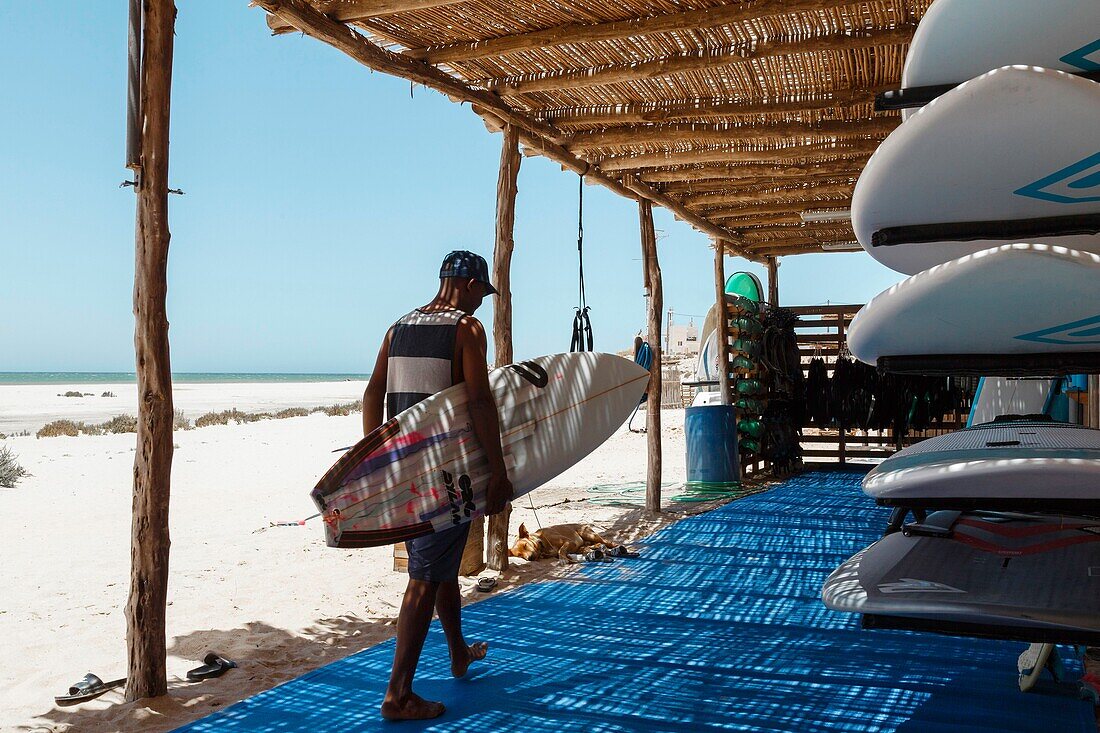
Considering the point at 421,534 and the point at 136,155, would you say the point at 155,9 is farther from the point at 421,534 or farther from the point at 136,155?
the point at 421,534

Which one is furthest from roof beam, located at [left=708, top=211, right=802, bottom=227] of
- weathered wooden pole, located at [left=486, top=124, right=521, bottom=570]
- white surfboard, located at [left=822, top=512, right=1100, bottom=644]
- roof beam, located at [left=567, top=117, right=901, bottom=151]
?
white surfboard, located at [left=822, top=512, right=1100, bottom=644]

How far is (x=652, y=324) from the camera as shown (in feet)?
24.2

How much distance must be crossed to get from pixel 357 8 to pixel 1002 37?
2.71 m

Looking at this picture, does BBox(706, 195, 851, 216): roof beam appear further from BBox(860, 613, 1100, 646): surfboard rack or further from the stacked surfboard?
BBox(860, 613, 1100, 646): surfboard rack

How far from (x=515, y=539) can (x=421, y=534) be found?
10.5ft

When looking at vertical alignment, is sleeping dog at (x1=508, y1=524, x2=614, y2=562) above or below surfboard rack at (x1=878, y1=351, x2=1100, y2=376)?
below

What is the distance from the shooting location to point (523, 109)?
527 cm

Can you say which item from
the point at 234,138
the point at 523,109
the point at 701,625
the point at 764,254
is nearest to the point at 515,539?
the point at 701,625

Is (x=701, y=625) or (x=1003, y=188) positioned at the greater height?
(x=1003, y=188)

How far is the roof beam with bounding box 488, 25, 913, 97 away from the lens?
4.17 meters

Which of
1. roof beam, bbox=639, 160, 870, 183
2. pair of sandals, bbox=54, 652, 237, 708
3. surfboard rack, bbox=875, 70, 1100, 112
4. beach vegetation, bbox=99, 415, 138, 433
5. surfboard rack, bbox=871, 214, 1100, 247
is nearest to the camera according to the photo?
surfboard rack, bbox=871, 214, 1100, 247

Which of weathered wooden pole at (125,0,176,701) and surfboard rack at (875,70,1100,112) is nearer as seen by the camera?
surfboard rack at (875,70,1100,112)

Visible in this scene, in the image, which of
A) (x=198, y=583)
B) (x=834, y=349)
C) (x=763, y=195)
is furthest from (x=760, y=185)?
(x=198, y=583)

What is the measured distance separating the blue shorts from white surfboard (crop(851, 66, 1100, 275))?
5.30ft
